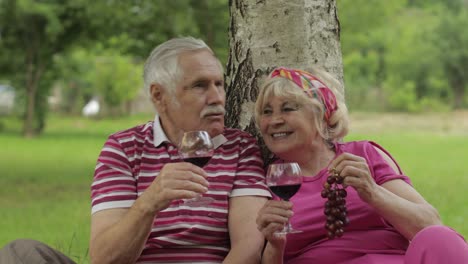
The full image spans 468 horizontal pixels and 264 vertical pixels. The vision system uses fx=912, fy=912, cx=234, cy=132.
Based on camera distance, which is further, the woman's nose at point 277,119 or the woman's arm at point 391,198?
the woman's nose at point 277,119

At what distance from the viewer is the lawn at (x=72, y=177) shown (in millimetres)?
11930

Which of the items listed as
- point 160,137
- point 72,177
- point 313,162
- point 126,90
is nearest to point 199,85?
point 160,137

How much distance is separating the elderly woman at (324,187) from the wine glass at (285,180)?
195 millimetres

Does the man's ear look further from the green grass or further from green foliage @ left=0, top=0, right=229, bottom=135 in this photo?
green foliage @ left=0, top=0, right=229, bottom=135

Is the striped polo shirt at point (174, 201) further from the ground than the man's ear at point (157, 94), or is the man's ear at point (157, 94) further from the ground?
the man's ear at point (157, 94)

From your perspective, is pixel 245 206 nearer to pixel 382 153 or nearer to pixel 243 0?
pixel 382 153

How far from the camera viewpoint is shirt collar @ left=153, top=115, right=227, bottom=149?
4426 millimetres

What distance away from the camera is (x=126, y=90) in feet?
172

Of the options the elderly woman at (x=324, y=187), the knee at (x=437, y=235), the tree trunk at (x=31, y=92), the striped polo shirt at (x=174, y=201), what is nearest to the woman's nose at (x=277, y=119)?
the elderly woman at (x=324, y=187)

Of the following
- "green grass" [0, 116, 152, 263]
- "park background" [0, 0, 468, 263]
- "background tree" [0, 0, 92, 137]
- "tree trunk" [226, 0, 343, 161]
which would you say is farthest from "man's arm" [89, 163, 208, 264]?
"background tree" [0, 0, 92, 137]

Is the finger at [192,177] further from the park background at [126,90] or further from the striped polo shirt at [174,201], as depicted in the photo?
the park background at [126,90]

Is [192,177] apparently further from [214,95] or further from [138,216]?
[214,95]

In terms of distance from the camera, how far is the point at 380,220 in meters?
4.34

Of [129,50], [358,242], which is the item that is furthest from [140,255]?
[129,50]
